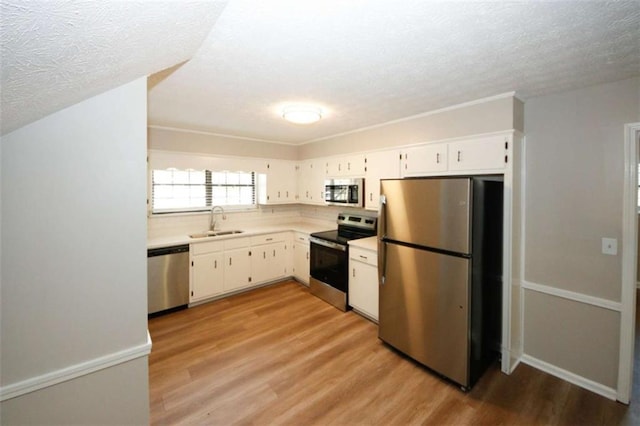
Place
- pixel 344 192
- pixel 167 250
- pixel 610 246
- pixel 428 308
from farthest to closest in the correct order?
1. pixel 344 192
2. pixel 167 250
3. pixel 428 308
4. pixel 610 246

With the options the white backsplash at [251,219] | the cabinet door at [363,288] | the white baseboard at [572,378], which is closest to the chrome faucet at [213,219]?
the white backsplash at [251,219]

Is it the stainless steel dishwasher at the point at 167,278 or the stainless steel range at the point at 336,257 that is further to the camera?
the stainless steel range at the point at 336,257

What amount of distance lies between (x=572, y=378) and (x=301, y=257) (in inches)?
131

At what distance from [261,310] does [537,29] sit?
3.64 meters

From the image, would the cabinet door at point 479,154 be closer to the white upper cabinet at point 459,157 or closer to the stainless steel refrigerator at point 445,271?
the white upper cabinet at point 459,157

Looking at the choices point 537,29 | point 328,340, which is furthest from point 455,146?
point 328,340

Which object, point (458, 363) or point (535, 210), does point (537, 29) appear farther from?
point (458, 363)

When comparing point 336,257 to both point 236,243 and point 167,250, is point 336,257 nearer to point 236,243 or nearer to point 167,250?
point 236,243

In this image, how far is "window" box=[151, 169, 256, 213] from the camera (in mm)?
3887

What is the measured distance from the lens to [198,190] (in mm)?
4219

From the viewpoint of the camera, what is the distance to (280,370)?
2.43 m

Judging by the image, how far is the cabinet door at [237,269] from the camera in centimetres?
390

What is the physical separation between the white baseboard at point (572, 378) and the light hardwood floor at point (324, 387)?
62 millimetres

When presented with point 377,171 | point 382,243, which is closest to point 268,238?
point 377,171
